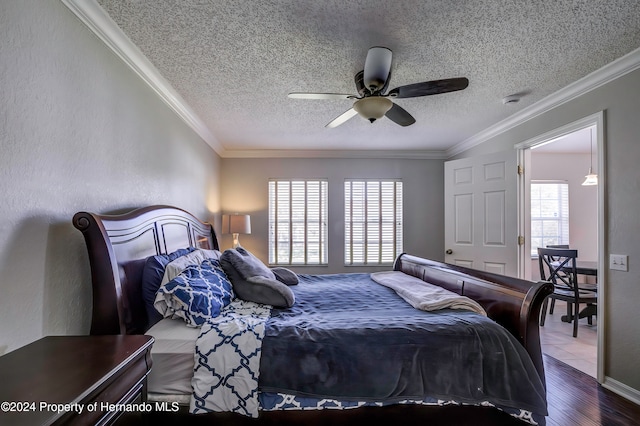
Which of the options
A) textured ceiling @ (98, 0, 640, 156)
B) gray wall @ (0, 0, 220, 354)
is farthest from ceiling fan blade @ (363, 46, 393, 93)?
gray wall @ (0, 0, 220, 354)

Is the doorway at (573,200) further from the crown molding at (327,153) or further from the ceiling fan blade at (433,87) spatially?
the crown molding at (327,153)

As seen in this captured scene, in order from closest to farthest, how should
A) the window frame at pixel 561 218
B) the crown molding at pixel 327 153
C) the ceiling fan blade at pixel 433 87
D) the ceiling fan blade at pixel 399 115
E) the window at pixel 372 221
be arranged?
the ceiling fan blade at pixel 433 87
the ceiling fan blade at pixel 399 115
the crown molding at pixel 327 153
the window at pixel 372 221
the window frame at pixel 561 218

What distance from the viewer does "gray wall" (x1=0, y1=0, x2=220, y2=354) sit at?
118 centimetres

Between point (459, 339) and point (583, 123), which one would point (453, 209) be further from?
point (459, 339)

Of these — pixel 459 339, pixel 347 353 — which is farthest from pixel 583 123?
pixel 347 353

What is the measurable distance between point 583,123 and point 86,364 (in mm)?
3674

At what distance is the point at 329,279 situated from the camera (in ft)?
9.64

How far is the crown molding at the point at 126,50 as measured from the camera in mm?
1556

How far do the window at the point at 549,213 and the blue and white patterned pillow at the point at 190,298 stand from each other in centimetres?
572

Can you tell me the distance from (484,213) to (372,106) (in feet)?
8.05

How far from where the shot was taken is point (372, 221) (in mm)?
4867

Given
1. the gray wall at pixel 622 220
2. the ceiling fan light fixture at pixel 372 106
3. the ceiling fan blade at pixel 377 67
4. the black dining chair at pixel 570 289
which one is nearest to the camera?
the ceiling fan blade at pixel 377 67

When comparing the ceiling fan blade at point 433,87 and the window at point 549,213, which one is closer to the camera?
the ceiling fan blade at point 433,87

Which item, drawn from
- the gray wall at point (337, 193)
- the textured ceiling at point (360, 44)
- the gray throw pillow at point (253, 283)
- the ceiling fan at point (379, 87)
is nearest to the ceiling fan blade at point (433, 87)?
the ceiling fan at point (379, 87)
